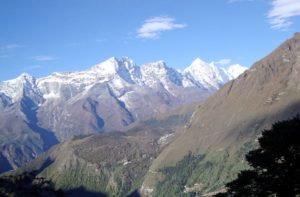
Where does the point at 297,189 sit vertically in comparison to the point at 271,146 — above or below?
below

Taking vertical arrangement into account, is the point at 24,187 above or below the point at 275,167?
above

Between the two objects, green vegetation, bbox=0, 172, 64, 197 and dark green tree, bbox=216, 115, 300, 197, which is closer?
dark green tree, bbox=216, 115, 300, 197

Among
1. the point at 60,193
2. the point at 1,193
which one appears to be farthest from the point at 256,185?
the point at 1,193

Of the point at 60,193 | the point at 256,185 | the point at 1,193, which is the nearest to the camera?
the point at 256,185

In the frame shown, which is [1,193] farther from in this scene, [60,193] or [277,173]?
[277,173]

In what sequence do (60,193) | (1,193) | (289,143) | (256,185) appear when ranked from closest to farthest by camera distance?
1. (289,143)
2. (256,185)
3. (1,193)
4. (60,193)

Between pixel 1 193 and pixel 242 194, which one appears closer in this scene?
pixel 242 194

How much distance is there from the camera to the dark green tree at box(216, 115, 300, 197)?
40.4m

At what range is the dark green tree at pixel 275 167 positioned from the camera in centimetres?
4044

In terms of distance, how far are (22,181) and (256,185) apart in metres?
22.2

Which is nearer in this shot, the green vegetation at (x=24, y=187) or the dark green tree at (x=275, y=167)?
the dark green tree at (x=275, y=167)

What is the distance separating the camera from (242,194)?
43.5 metres

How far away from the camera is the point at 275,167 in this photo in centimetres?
4156

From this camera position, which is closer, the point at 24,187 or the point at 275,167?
the point at 275,167
